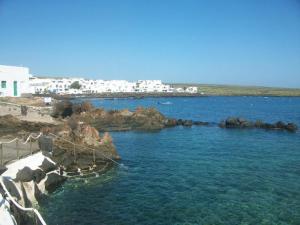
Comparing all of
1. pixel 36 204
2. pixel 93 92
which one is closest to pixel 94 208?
pixel 36 204

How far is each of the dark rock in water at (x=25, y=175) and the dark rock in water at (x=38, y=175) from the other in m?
0.32

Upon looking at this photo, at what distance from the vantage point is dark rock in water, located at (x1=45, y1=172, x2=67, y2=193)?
19.5m

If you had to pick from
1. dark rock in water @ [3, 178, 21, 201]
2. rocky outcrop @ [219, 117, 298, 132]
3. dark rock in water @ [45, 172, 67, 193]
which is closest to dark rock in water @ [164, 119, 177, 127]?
rocky outcrop @ [219, 117, 298, 132]

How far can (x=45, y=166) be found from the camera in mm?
20141

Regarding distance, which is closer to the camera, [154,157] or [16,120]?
[154,157]

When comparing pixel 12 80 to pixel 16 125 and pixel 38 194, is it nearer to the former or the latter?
pixel 16 125

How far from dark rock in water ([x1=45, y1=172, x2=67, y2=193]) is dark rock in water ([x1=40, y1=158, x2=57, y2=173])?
1.15 ft

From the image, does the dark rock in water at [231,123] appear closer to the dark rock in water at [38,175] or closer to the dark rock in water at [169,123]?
the dark rock in water at [169,123]

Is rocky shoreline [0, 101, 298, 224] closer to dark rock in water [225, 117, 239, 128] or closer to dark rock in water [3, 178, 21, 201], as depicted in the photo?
dark rock in water [3, 178, 21, 201]

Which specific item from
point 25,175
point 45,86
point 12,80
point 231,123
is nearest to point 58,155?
point 25,175

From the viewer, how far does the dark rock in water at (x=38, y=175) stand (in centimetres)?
1831

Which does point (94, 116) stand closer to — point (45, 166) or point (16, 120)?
point (16, 120)

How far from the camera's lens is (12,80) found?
2478 inches

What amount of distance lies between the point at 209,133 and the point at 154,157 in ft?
58.6
